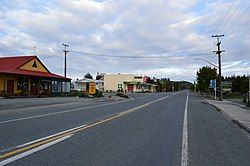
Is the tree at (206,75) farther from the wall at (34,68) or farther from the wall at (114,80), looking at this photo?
the wall at (114,80)

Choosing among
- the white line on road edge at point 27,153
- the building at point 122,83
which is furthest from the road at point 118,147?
the building at point 122,83

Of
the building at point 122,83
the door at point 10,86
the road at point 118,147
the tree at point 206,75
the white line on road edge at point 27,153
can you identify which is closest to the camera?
the white line on road edge at point 27,153

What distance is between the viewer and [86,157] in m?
7.59

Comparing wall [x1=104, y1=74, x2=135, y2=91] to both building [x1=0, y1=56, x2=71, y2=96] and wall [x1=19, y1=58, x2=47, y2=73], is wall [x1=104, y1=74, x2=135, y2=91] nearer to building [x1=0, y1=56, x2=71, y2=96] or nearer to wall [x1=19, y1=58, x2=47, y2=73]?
building [x1=0, y1=56, x2=71, y2=96]

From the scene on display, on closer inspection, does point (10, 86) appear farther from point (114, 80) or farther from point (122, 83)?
point (114, 80)

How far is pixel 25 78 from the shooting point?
45.2m

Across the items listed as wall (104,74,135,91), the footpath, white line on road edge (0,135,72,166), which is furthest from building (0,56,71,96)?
wall (104,74,135,91)

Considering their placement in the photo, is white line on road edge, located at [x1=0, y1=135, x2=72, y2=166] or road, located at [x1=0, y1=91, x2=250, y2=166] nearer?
white line on road edge, located at [x1=0, y1=135, x2=72, y2=166]

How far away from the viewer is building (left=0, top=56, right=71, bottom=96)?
135 ft

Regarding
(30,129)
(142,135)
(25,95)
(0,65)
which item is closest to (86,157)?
(142,135)

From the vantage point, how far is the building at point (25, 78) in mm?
41125

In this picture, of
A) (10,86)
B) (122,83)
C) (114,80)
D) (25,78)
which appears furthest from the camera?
(114,80)

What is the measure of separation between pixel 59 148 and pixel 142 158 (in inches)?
90.3

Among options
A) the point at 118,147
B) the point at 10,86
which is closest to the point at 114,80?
the point at 10,86
